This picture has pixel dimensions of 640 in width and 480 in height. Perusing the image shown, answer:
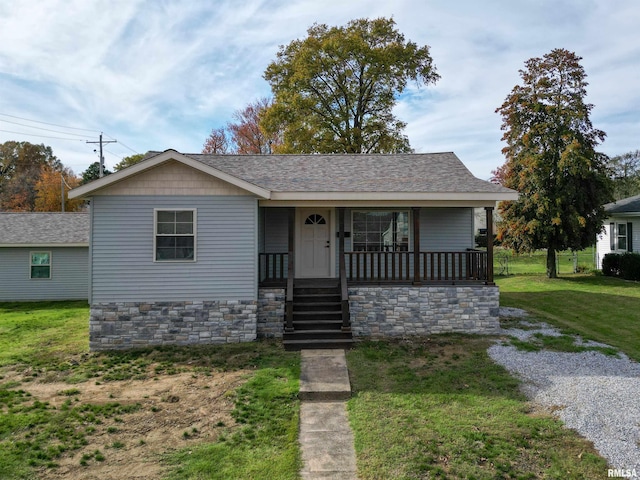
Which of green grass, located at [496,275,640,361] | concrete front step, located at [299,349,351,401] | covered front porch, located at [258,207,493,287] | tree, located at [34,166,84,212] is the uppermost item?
tree, located at [34,166,84,212]

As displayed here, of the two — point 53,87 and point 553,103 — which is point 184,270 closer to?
point 53,87

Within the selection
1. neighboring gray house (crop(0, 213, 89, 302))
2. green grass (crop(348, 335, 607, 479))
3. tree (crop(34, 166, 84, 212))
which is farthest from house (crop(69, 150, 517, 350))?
tree (crop(34, 166, 84, 212))

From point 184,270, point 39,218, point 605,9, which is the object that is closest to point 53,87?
point 39,218

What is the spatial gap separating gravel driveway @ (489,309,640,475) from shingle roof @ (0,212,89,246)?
46.9 ft

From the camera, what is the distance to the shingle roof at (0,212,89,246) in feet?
44.8

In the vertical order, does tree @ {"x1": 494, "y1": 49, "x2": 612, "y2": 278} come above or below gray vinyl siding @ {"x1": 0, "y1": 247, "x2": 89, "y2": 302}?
above

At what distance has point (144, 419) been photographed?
476cm

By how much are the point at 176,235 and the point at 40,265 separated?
9.51 m

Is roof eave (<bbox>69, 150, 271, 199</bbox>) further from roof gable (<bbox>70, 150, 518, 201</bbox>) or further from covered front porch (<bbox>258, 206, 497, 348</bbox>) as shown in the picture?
covered front porch (<bbox>258, 206, 497, 348</bbox>)

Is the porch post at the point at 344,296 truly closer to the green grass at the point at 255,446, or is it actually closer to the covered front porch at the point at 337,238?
the covered front porch at the point at 337,238

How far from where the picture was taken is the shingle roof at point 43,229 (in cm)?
1365

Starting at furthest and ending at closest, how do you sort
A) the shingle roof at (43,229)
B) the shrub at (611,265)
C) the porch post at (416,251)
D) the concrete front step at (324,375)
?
the shrub at (611,265)
the shingle roof at (43,229)
the porch post at (416,251)
the concrete front step at (324,375)

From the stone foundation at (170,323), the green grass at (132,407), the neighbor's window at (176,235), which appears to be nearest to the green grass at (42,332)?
the green grass at (132,407)

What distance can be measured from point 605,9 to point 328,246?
8336mm
